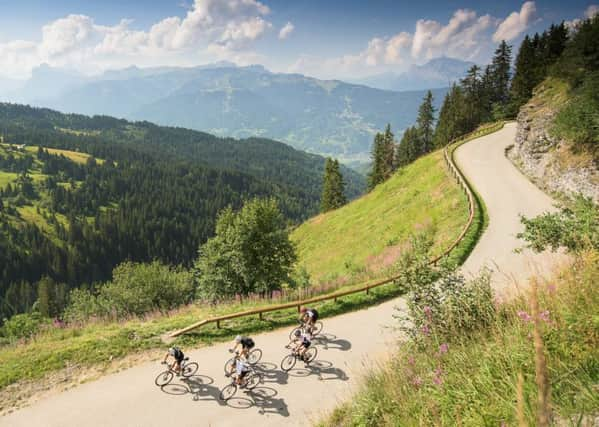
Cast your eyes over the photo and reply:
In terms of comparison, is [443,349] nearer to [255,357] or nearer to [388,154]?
[255,357]

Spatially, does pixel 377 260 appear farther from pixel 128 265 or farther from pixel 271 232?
pixel 128 265

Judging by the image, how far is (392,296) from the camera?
19.0 metres

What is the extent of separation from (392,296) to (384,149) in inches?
2717

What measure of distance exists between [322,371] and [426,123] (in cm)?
8380

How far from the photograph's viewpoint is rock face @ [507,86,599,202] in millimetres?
25344

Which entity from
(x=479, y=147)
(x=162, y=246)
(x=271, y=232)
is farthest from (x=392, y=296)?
(x=162, y=246)

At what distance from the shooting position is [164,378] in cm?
1302

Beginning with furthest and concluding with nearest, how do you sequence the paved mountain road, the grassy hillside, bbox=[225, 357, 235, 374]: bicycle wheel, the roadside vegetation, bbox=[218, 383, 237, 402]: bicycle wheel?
the grassy hillside
bbox=[225, 357, 235, 374]: bicycle wheel
bbox=[218, 383, 237, 402]: bicycle wheel
the paved mountain road
the roadside vegetation

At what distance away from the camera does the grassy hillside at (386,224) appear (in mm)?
28875

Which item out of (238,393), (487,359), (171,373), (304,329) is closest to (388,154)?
(304,329)

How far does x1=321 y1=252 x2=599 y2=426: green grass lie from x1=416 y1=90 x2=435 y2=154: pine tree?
273 feet

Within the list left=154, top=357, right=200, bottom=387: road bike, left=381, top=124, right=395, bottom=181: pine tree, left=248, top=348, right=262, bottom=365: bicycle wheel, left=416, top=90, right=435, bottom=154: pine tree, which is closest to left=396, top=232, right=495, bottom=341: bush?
left=248, top=348, right=262, bottom=365: bicycle wheel

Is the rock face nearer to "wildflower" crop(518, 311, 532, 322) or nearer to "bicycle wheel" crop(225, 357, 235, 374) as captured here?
"wildflower" crop(518, 311, 532, 322)

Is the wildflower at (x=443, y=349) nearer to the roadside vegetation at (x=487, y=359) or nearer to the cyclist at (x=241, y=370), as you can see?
the roadside vegetation at (x=487, y=359)
